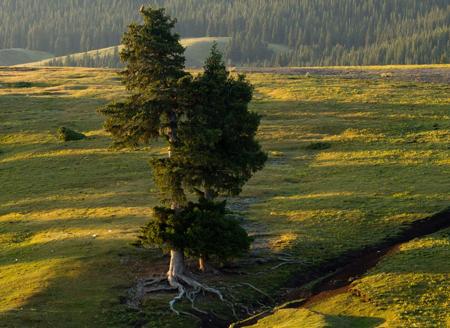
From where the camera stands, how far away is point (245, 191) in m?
→ 62.6

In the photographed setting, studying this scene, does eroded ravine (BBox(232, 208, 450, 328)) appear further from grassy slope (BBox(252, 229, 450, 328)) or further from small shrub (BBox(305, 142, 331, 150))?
small shrub (BBox(305, 142, 331, 150))

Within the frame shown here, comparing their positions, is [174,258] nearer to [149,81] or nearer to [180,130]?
[180,130]

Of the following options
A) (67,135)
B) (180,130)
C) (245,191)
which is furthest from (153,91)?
(67,135)

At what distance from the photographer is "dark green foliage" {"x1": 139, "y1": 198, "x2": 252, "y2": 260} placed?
137 feet

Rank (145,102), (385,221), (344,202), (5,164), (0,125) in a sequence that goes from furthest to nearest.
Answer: (0,125)
(5,164)
(344,202)
(385,221)
(145,102)

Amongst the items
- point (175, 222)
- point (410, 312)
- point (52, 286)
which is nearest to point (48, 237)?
point (52, 286)

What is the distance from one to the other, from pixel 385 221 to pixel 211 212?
1539cm

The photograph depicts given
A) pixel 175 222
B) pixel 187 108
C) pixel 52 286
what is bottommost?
pixel 52 286

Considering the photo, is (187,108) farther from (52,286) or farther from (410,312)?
(410,312)

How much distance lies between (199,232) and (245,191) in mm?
21404

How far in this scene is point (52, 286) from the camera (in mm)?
42438

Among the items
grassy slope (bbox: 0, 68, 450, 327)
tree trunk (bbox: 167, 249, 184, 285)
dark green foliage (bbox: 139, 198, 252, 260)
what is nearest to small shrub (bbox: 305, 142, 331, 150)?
grassy slope (bbox: 0, 68, 450, 327)

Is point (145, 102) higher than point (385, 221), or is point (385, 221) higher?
point (145, 102)

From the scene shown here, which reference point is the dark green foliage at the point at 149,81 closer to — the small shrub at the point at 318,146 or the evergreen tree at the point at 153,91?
the evergreen tree at the point at 153,91
